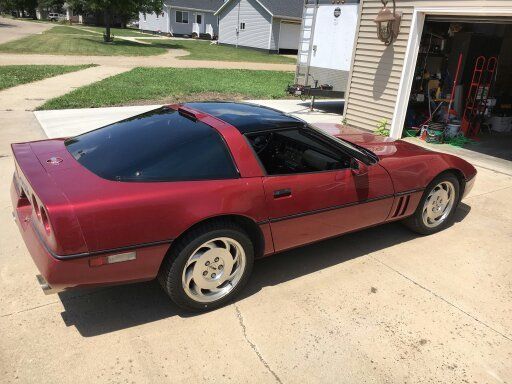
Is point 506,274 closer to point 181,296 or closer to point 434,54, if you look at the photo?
point 181,296

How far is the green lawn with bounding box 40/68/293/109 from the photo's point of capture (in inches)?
430

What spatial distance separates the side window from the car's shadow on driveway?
3.01 ft

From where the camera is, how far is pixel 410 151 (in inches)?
170

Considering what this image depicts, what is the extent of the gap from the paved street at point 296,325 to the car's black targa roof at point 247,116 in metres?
1.25

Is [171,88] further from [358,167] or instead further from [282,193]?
[282,193]

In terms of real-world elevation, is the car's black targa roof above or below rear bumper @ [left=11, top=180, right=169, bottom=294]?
above

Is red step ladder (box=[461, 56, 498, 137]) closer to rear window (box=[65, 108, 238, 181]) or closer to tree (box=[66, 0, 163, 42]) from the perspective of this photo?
rear window (box=[65, 108, 238, 181])

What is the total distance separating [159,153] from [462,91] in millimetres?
9755

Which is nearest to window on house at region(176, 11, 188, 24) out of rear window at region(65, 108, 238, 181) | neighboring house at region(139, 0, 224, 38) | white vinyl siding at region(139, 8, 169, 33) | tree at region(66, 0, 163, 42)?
neighboring house at region(139, 0, 224, 38)

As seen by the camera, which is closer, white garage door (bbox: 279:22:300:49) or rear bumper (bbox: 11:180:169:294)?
rear bumper (bbox: 11:180:169:294)

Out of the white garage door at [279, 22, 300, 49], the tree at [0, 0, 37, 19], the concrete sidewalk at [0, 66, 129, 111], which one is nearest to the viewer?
the concrete sidewalk at [0, 66, 129, 111]

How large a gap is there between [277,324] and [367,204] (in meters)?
1.35

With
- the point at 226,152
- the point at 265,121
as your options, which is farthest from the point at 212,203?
the point at 265,121

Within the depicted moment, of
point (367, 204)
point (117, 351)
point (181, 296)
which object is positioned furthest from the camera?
point (367, 204)
